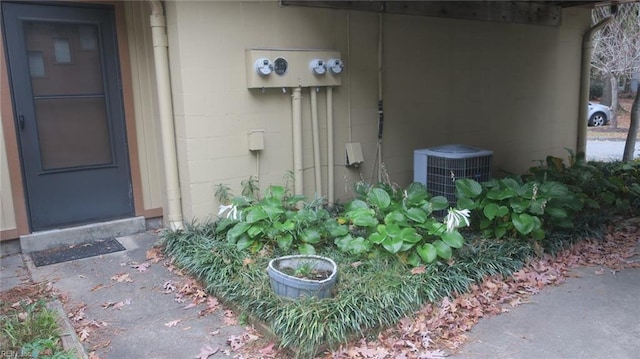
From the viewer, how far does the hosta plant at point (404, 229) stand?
355 centimetres

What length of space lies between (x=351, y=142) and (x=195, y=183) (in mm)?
1659

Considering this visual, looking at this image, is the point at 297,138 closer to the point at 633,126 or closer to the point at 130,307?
the point at 130,307

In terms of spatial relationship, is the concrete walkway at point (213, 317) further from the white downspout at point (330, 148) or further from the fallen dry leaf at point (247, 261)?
the white downspout at point (330, 148)

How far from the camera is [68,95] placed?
418 cm

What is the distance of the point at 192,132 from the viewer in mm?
4168

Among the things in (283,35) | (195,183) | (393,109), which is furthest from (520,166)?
(195,183)

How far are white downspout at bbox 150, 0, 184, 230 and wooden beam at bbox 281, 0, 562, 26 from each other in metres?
1.10

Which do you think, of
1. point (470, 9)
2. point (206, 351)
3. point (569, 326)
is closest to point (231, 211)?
point (206, 351)

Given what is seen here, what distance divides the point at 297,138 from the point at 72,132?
1.90 m

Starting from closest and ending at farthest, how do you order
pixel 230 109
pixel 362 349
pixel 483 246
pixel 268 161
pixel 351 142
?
pixel 362 349 < pixel 483 246 < pixel 230 109 < pixel 268 161 < pixel 351 142

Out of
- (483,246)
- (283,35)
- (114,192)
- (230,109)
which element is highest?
(283,35)

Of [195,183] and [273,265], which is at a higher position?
[195,183]

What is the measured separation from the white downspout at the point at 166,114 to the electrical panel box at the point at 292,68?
676mm

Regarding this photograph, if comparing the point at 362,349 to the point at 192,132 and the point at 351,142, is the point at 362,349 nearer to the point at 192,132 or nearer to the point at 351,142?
the point at 192,132
